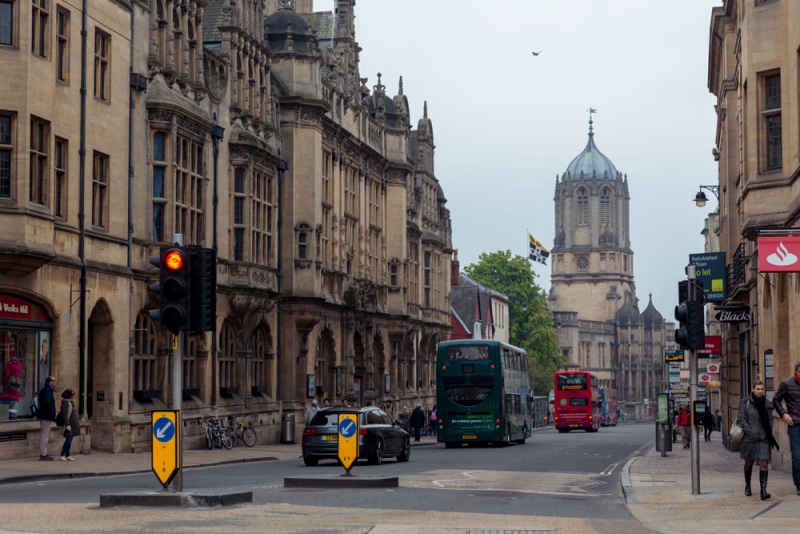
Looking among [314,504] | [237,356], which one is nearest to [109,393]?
[237,356]

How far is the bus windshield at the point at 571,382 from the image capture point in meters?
80.6

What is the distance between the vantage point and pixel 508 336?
11744cm

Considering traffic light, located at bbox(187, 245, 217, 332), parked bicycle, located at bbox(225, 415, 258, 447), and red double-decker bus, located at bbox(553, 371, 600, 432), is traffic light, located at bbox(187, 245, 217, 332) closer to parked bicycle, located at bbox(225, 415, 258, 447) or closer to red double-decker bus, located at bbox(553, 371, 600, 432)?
parked bicycle, located at bbox(225, 415, 258, 447)

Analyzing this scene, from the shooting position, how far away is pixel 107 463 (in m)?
28.4

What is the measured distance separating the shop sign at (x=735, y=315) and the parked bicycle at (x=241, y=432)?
1478 cm

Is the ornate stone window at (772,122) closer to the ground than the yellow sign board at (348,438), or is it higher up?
higher up

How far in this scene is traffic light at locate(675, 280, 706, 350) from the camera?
20.1 metres

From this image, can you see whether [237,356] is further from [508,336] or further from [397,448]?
[508,336]

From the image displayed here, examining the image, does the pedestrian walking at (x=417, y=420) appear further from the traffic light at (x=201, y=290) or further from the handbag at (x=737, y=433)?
the traffic light at (x=201, y=290)

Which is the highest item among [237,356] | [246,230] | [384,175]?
[384,175]

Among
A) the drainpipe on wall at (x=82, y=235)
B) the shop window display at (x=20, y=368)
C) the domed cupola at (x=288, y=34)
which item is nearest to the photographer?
the shop window display at (x=20, y=368)

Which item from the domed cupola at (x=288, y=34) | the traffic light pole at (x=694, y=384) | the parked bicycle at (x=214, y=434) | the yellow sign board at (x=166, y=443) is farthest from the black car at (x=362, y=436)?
the domed cupola at (x=288, y=34)


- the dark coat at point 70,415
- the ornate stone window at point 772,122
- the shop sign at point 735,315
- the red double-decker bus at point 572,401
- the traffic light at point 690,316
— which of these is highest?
the ornate stone window at point 772,122

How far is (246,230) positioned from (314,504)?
24.8 metres
